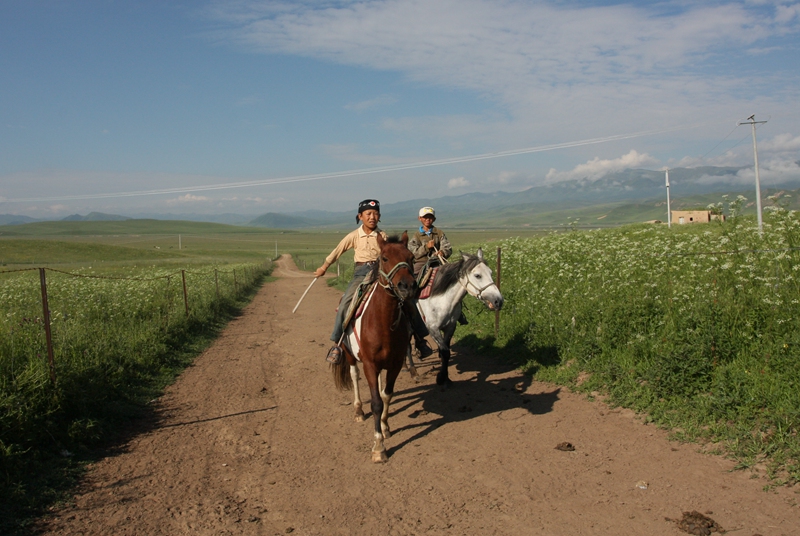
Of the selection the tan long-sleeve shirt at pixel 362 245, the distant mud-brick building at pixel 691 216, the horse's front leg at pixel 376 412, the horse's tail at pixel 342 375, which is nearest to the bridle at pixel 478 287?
the tan long-sleeve shirt at pixel 362 245

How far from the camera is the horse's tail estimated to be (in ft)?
24.1

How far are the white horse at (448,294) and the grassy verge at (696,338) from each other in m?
1.58

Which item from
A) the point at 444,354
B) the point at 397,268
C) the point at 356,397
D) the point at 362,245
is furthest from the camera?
the point at 444,354

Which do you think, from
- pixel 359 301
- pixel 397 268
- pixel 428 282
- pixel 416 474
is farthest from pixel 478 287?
pixel 416 474

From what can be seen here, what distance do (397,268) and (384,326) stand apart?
0.84m

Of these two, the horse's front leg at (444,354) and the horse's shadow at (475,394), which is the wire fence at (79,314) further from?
the horse's front leg at (444,354)

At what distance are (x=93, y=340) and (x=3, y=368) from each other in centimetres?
232

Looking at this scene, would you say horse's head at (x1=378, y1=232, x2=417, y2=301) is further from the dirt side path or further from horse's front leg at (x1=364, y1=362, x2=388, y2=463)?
the dirt side path

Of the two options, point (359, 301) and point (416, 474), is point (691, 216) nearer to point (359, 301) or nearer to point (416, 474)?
point (359, 301)

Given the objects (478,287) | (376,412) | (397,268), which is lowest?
(376,412)

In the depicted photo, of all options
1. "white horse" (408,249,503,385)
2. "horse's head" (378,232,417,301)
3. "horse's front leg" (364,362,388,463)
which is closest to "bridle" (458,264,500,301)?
"white horse" (408,249,503,385)

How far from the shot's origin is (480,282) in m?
7.82

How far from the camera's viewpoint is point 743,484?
4.62 metres

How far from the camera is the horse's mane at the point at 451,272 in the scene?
8154 millimetres
